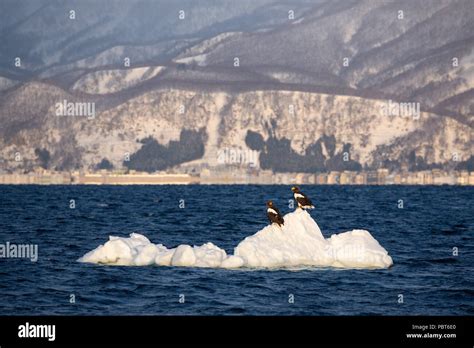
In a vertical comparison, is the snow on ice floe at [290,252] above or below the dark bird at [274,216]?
below

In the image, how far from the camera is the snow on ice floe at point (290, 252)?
70500 millimetres

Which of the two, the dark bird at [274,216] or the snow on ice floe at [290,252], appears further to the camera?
the snow on ice floe at [290,252]

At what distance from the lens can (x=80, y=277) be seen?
69000 millimetres

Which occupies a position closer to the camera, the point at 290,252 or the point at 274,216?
the point at 274,216

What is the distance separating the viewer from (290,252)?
70562 millimetres

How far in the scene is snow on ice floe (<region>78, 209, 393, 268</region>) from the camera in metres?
70.5

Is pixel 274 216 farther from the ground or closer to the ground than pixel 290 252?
farther from the ground

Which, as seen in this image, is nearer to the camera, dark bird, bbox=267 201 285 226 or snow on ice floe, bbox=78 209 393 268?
dark bird, bbox=267 201 285 226

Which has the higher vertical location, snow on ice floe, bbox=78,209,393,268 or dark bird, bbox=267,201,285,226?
dark bird, bbox=267,201,285,226
